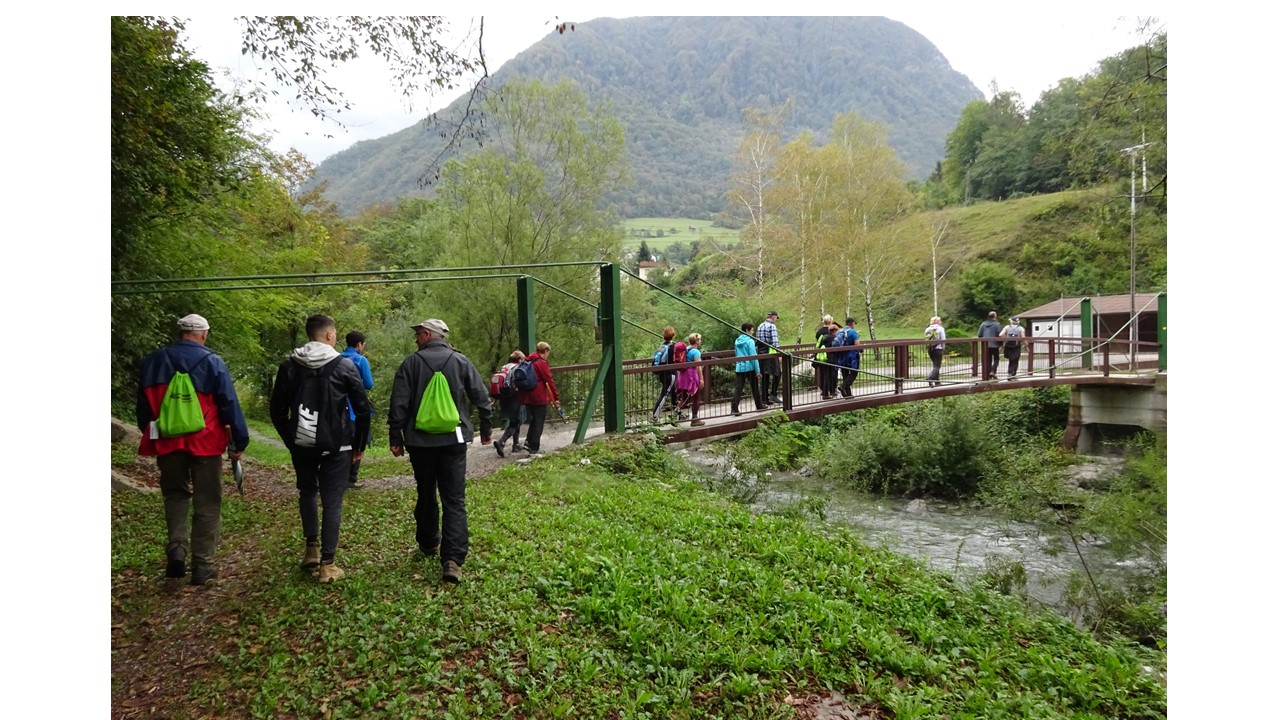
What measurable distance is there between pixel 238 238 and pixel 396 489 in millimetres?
7195

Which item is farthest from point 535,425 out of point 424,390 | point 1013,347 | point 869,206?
point 869,206

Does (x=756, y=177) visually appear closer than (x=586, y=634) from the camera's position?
No

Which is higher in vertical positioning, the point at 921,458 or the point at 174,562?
the point at 174,562

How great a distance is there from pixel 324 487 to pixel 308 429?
344mm

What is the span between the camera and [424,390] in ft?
13.3

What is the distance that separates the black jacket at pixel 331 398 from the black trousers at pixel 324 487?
0.09 metres

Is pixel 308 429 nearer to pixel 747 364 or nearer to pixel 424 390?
pixel 424 390

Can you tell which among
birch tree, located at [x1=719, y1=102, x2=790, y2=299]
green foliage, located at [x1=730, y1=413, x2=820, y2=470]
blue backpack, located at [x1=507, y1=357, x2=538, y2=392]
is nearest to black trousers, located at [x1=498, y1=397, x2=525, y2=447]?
blue backpack, located at [x1=507, y1=357, x2=538, y2=392]

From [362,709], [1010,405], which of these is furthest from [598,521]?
[1010,405]

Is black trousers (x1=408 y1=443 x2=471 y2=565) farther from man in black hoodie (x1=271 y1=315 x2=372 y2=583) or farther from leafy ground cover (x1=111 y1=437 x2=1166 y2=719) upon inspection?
man in black hoodie (x1=271 y1=315 x2=372 y2=583)

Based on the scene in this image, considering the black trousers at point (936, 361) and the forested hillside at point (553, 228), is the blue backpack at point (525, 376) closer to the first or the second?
the forested hillside at point (553, 228)

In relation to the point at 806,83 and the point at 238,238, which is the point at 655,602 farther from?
the point at 806,83

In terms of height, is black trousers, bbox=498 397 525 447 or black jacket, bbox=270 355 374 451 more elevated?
black jacket, bbox=270 355 374 451

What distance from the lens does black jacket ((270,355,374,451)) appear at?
3.92 m
